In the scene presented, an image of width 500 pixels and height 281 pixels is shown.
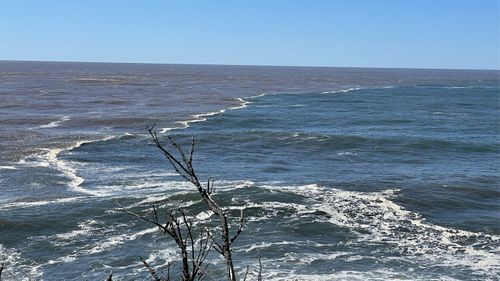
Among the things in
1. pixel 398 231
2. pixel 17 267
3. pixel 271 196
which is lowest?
pixel 17 267

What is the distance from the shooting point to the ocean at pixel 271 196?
1684cm

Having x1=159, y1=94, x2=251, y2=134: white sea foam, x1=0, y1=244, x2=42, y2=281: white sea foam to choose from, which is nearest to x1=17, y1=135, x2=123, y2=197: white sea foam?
x1=0, y1=244, x2=42, y2=281: white sea foam

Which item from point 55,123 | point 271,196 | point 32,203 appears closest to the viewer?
point 32,203

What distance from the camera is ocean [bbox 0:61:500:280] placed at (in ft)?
55.3

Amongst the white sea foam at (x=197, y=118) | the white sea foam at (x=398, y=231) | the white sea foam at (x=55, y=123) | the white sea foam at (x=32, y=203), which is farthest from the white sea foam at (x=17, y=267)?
the white sea foam at (x=55, y=123)

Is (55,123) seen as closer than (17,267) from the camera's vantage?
No

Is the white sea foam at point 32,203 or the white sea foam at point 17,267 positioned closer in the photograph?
the white sea foam at point 17,267

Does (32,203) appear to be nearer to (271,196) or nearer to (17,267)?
(17,267)

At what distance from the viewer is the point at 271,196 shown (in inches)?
943

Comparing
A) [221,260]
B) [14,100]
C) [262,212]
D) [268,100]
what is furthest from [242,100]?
[221,260]

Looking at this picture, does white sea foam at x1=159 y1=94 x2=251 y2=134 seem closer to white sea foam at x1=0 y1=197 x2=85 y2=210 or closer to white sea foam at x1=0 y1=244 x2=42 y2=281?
white sea foam at x1=0 y1=197 x2=85 y2=210

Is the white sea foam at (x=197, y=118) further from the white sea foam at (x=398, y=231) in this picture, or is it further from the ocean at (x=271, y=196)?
the white sea foam at (x=398, y=231)

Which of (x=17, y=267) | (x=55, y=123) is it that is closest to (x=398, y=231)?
(x=17, y=267)

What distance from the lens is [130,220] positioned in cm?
2083
